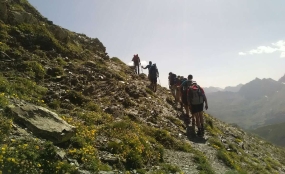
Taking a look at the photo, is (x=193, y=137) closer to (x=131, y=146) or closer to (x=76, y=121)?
(x=131, y=146)

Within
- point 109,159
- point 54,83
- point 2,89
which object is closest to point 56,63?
point 54,83

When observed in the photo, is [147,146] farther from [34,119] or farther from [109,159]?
[34,119]

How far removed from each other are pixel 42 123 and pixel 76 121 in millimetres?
2440

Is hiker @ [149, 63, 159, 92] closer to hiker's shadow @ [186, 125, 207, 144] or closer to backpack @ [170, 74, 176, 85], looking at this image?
backpack @ [170, 74, 176, 85]

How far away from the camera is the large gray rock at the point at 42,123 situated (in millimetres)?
8961

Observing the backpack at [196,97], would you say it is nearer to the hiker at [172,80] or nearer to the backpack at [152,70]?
the hiker at [172,80]

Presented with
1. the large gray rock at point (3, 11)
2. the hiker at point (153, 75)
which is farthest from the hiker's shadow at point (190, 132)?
the large gray rock at point (3, 11)

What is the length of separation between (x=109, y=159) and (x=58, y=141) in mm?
1953

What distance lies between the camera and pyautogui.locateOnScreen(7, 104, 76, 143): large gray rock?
29.4ft

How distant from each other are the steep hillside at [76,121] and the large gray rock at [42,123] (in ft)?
0.11

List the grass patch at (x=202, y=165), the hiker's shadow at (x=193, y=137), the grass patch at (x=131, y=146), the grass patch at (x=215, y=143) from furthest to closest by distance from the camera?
1. the hiker's shadow at (x=193, y=137)
2. the grass patch at (x=215, y=143)
3. the grass patch at (x=202, y=165)
4. the grass patch at (x=131, y=146)

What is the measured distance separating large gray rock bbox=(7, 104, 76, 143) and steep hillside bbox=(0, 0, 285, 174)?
0.03 m

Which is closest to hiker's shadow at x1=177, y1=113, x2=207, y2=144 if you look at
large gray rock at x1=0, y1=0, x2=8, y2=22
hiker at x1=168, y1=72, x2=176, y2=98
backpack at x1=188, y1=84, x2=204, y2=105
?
backpack at x1=188, y1=84, x2=204, y2=105

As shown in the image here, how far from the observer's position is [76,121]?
1163cm
